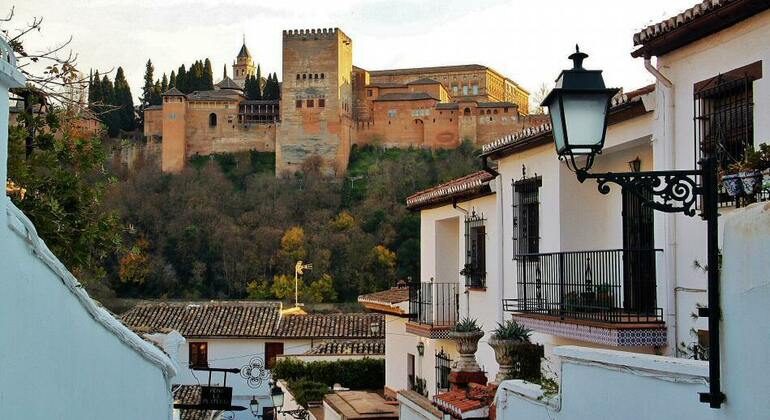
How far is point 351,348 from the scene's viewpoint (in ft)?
80.8

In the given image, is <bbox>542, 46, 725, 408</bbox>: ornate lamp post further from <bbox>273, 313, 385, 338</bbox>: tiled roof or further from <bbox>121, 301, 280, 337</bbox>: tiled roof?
<bbox>121, 301, 280, 337</bbox>: tiled roof

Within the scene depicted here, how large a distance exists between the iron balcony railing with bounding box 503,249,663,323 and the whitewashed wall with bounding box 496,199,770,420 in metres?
2.21

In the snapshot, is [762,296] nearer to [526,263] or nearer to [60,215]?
[60,215]

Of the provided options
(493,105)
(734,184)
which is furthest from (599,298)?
(493,105)

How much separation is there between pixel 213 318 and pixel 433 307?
1651 cm

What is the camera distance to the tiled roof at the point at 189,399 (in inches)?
672

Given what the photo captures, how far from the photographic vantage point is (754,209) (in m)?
3.91

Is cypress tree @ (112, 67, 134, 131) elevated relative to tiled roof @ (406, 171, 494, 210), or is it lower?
elevated

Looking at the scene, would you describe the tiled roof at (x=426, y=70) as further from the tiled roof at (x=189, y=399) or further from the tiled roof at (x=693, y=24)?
the tiled roof at (x=693, y=24)

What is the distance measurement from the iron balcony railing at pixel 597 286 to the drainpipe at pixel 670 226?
15cm

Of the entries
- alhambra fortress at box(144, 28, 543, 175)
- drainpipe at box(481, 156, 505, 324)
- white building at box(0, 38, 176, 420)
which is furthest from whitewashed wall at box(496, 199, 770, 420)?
alhambra fortress at box(144, 28, 543, 175)

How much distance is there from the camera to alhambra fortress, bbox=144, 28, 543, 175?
71.7 m

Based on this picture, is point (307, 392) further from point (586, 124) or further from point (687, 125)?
point (586, 124)

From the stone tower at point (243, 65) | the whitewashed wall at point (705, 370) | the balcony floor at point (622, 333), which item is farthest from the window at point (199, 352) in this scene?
the stone tower at point (243, 65)
